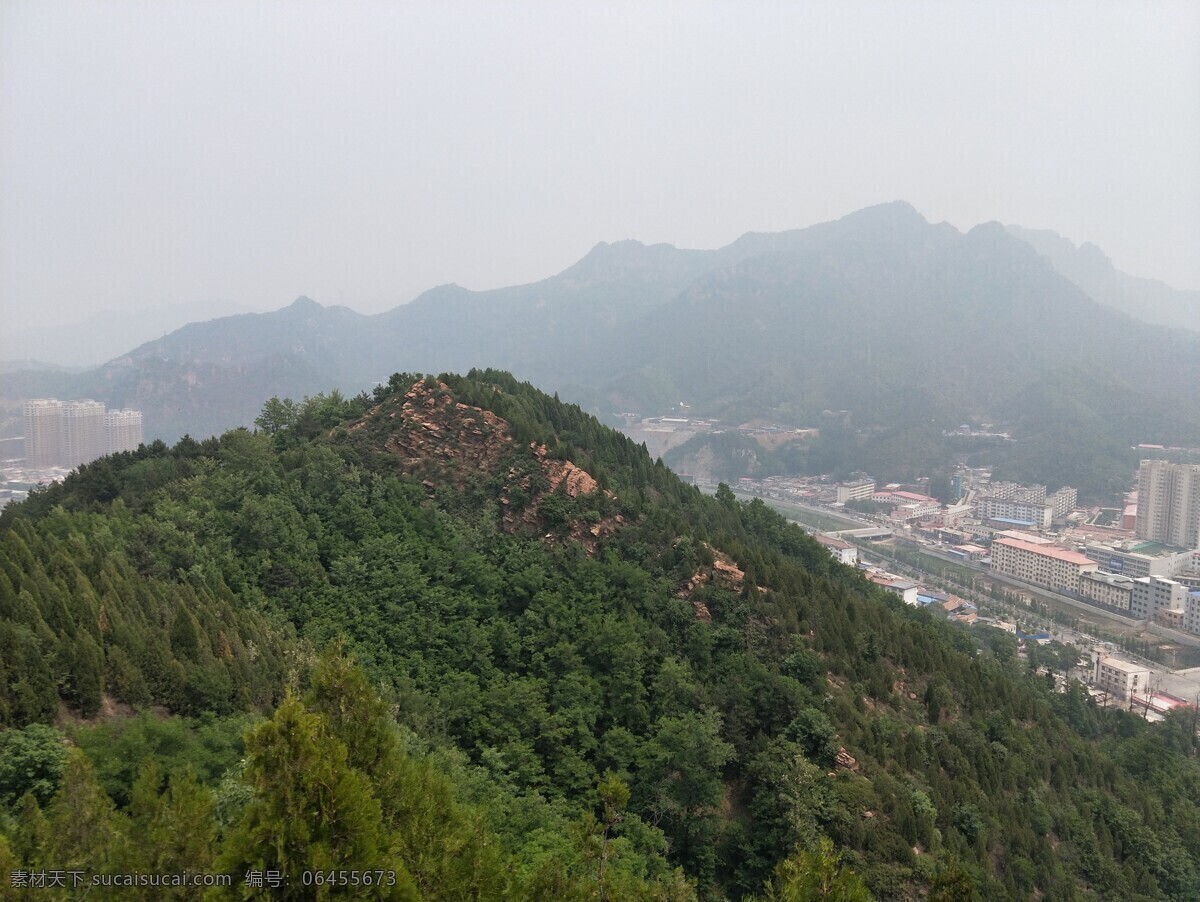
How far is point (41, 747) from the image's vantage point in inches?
408

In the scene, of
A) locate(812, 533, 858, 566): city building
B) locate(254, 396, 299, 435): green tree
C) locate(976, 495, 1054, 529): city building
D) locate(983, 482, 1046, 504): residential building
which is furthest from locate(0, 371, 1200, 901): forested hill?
locate(983, 482, 1046, 504): residential building

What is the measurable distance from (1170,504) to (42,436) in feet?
351

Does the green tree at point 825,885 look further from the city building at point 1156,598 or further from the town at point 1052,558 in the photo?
the city building at point 1156,598

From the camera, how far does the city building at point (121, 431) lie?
68.9 metres

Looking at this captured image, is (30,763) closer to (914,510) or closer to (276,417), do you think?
(276,417)

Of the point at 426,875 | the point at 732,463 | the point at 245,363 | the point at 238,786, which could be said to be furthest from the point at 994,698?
the point at 245,363

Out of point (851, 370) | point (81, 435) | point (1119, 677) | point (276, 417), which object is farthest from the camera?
point (851, 370)

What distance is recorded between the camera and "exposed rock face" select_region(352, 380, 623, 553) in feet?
77.4

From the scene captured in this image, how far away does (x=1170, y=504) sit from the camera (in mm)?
71750

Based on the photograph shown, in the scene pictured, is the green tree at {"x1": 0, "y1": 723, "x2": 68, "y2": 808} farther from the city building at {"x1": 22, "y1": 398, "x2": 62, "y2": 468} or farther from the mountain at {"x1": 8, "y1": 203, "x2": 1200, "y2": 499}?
the mountain at {"x1": 8, "y1": 203, "x2": 1200, "y2": 499}

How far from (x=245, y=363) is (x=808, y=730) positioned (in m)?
135

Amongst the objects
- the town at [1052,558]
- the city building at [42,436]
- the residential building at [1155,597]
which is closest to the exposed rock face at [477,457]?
the town at [1052,558]

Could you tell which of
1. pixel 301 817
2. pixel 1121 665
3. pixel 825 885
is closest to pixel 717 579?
pixel 825 885

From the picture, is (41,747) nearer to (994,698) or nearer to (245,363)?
(994,698)
